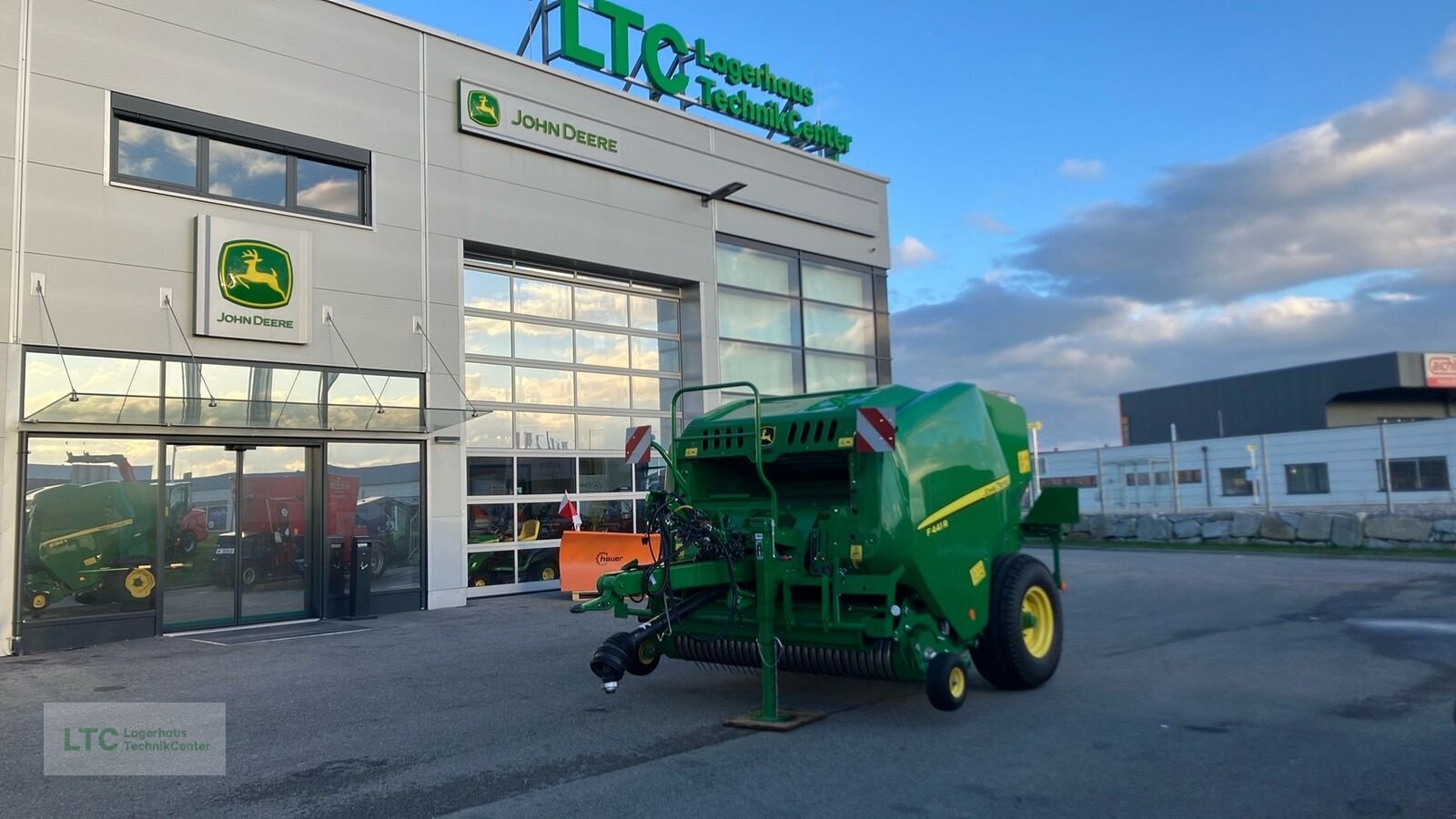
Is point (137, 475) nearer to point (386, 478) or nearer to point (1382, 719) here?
point (386, 478)

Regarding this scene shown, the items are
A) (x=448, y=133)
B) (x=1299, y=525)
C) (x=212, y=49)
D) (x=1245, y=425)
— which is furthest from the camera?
(x=1245, y=425)

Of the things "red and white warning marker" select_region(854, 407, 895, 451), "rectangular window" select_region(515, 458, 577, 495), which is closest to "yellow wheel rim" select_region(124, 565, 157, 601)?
"rectangular window" select_region(515, 458, 577, 495)

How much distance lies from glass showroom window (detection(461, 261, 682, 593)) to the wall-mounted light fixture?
1951 millimetres

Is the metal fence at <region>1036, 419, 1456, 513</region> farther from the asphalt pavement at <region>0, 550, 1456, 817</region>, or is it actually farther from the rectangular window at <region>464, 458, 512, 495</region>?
the rectangular window at <region>464, 458, 512, 495</region>

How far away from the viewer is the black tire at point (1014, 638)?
7707 millimetres

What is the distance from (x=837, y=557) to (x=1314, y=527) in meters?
18.2

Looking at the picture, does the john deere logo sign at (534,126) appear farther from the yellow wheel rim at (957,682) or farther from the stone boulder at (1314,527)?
the stone boulder at (1314,527)

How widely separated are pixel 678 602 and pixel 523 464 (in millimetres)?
9659

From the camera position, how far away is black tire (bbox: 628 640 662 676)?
7645mm

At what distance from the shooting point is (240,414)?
495 inches

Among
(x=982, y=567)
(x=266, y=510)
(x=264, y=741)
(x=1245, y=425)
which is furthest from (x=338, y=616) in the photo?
(x=1245, y=425)

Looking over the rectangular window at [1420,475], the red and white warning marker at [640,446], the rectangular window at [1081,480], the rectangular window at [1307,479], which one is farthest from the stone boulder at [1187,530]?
the red and white warning marker at [640,446]

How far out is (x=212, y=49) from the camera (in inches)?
516

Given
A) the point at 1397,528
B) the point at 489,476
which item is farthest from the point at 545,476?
the point at 1397,528
